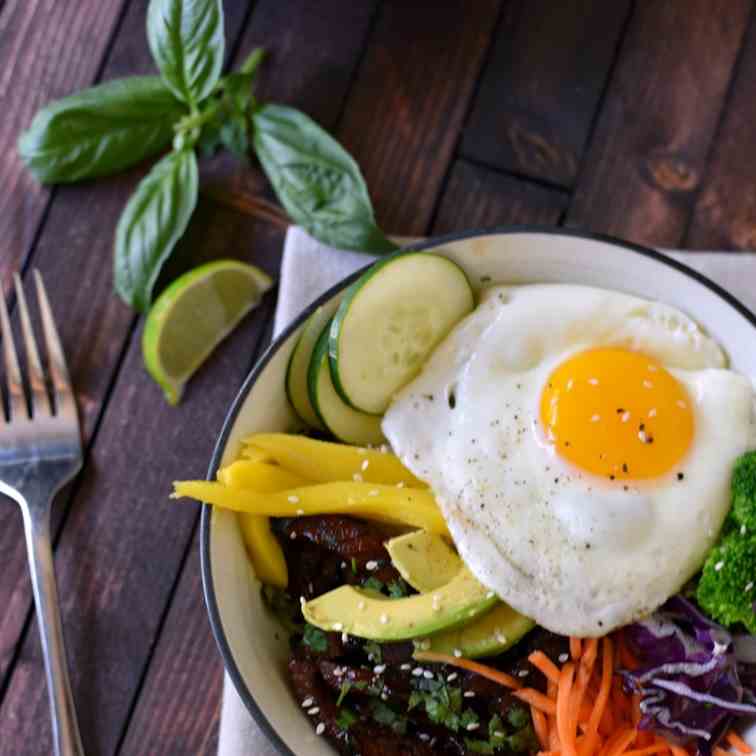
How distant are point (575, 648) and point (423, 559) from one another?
37 cm

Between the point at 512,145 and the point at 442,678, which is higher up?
the point at 512,145

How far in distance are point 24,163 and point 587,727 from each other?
202 centimetres

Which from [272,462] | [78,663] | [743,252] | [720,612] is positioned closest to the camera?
[720,612]

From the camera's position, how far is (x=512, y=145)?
2846mm

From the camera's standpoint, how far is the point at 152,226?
Result: 2.68 meters

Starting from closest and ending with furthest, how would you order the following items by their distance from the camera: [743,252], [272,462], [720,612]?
[720,612]
[272,462]
[743,252]

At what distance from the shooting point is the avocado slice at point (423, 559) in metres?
2.19

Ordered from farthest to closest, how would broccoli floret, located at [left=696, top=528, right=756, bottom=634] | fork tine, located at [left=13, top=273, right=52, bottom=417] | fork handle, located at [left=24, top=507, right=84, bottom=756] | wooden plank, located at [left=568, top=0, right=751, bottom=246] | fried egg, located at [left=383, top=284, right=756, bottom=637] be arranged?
wooden plank, located at [left=568, top=0, right=751, bottom=246] < fork tine, located at [left=13, top=273, right=52, bottom=417] < fork handle, located at [left=24, top=507, right=84, bottom=756] < fried egg, located at [left=383, top=284, right=756, bottom=637] < broccoli floret, located at [left=696, top=528, right=756, bottom=634]

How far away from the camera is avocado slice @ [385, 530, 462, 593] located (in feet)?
7.19

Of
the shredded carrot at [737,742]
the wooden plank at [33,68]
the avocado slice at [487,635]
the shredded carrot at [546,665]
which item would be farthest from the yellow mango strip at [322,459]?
the wooden plank at [33,68]

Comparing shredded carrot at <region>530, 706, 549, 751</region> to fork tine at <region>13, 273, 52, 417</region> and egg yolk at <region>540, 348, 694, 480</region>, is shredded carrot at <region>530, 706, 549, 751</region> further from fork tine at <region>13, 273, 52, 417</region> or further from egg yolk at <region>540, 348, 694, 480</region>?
fork tine at <region>13, 273, 52, 417</region>

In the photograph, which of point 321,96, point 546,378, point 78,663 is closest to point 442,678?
point 546,378

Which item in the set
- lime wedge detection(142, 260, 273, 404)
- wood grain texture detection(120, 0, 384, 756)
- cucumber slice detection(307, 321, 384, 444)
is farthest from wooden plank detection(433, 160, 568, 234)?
cucumber slice detection(307, 321, 384, 444)

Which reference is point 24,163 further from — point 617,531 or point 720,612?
point 720,612
